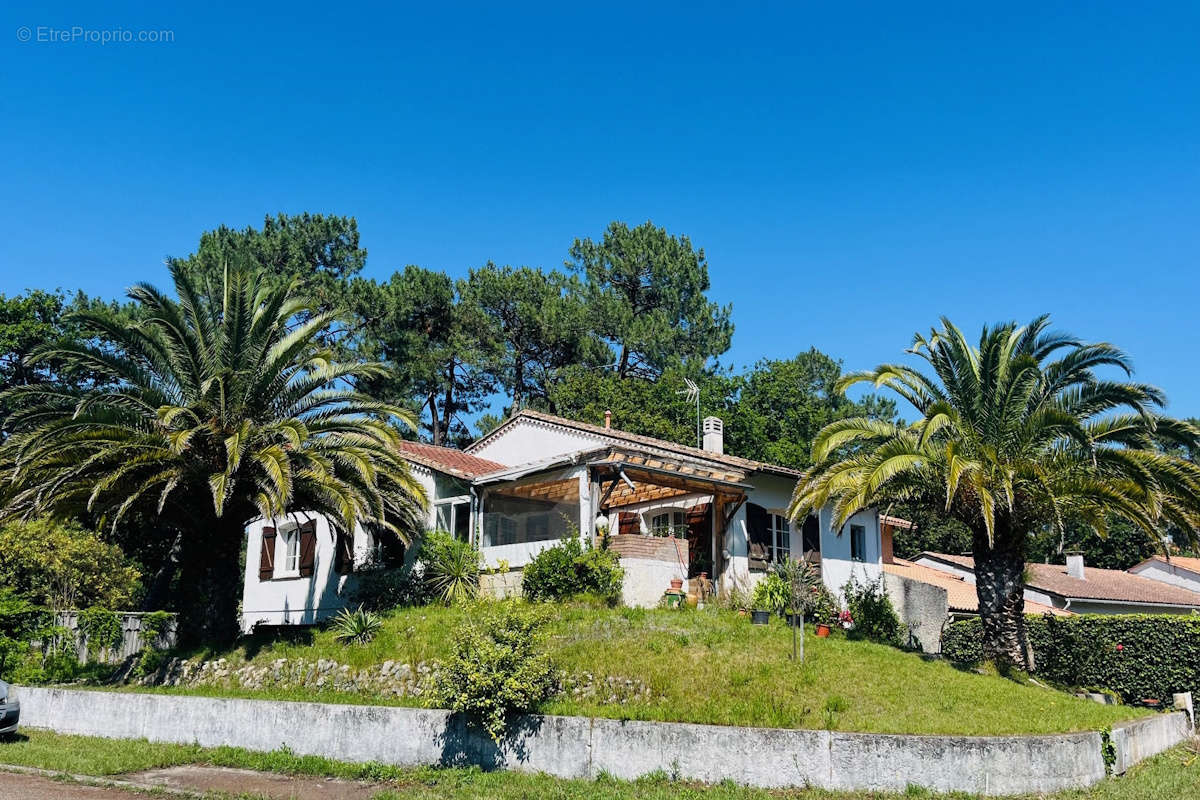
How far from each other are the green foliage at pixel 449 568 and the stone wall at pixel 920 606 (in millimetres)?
12084

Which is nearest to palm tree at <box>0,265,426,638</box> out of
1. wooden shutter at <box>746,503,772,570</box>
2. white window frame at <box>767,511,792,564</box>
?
wooden shutter at <box>746,503,772,570</box>

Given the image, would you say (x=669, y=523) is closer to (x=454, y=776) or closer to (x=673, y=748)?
(x=673, y=748)

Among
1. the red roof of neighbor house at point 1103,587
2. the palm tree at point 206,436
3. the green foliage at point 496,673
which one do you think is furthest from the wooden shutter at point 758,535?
the red roof of neighbor house at point 1103,587

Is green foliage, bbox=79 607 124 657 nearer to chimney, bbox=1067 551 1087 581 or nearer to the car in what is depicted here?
the car

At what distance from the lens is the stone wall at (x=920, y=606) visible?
85.0 feet

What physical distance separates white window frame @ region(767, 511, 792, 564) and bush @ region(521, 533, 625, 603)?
6.22 m

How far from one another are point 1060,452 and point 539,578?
10414 mm

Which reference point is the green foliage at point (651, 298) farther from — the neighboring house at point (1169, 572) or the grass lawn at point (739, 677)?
the grass lawn at point (739, 677)

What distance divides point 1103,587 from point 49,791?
32.8 meters

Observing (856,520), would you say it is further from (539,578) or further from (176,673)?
(176,673)

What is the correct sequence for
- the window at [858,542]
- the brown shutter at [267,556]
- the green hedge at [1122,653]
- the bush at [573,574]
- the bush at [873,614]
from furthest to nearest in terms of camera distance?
1. the brown shutter at [267,556]
2. the window at [858,542]
3. the bush at [873,614]
4. the green hedge at [1122,653]
5. the bush at [573,574]

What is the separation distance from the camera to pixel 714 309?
158ft

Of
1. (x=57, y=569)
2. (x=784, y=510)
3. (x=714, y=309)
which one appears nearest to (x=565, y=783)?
(x=784, y=510)

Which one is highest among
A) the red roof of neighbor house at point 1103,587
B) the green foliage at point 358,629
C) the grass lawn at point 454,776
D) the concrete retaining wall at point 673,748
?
the red roof of neighbor house at point 1103,587
